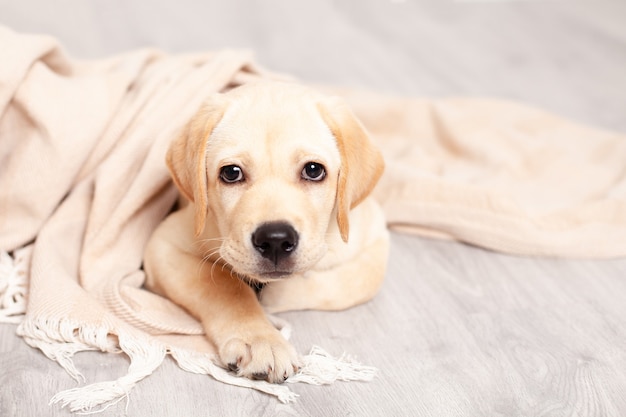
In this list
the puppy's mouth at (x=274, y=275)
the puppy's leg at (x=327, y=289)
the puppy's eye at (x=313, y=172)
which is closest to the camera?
the puppy's mouth at (x=274, y=275)

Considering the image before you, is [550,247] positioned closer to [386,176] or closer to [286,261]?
[386,176]

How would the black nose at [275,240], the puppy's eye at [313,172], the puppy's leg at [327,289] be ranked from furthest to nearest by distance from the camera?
1. the puppy's leg at [327,289]
2. the puppy's eye at [313,172]
3. the black nose at [275,240]

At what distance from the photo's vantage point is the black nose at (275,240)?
86.3 inches

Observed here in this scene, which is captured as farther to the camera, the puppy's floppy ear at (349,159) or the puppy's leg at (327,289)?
the puppy's leg at (327,289)

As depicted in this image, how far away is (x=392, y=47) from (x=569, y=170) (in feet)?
8.26

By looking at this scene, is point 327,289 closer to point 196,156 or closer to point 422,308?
point 422,308

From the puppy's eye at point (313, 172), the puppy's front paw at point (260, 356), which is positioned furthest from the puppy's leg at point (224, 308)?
the puppy's eye at point (313, 172)

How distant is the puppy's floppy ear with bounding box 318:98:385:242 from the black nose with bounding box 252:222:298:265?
32 centimetres

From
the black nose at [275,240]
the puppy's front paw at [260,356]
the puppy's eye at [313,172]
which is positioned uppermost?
the puppy's eye at [313,172]

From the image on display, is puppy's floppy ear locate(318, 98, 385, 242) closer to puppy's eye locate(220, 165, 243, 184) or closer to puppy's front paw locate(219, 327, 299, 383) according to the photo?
puppy's eye locate(220, 165, 243, 184)

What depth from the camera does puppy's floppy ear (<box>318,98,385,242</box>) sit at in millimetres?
2482

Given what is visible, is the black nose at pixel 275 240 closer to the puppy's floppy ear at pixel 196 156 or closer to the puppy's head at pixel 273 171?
the puppy's head at pixel 273 171

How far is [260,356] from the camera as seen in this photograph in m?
2.28

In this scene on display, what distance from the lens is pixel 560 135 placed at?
439 centimetres
